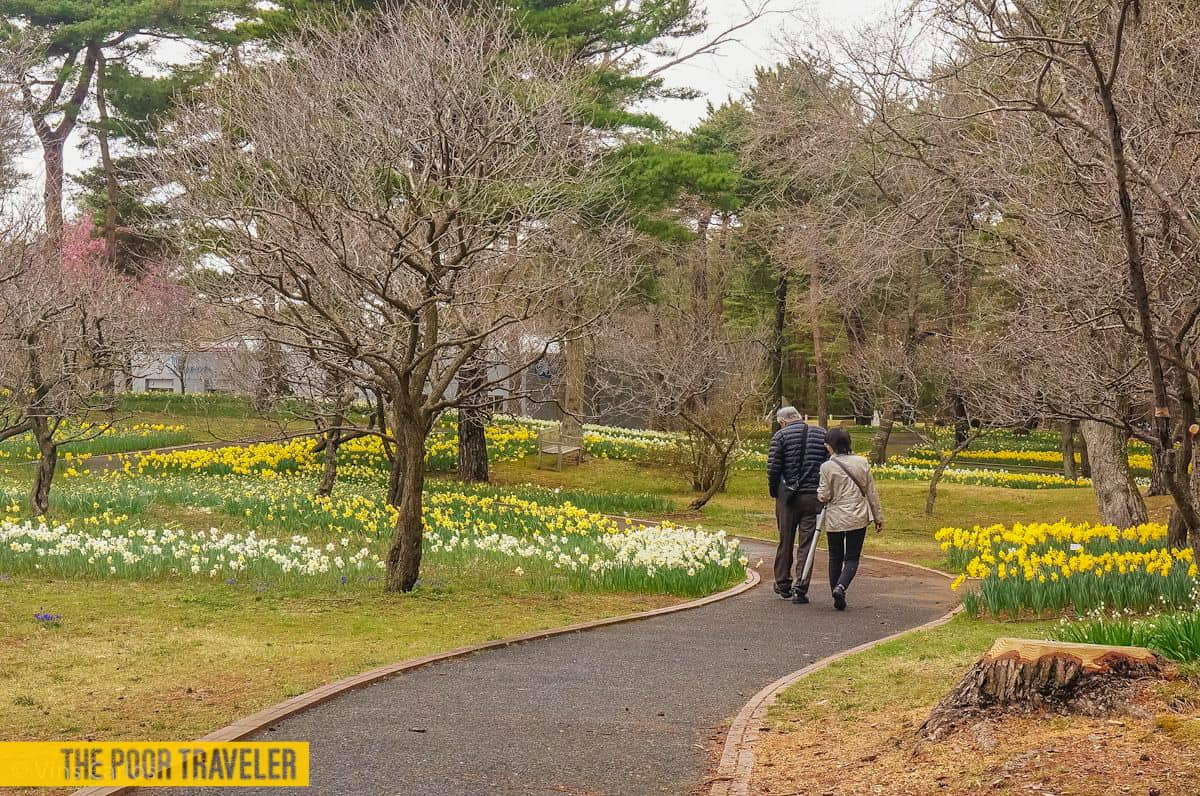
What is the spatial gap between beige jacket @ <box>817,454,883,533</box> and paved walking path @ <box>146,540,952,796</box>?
85 centimetres

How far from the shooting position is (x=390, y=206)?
12.3m

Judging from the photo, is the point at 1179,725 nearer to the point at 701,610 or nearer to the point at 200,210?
the point at 701,610

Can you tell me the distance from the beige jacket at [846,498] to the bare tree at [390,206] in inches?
115

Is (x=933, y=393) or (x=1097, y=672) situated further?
(x=933, y=393)

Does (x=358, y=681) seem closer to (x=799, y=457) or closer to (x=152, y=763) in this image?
(x=152, y=763)

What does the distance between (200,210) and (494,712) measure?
731cm

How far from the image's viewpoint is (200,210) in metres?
11.6

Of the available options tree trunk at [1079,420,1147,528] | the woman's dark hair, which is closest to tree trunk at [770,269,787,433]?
tree trunk at [1079,420,1147,528]

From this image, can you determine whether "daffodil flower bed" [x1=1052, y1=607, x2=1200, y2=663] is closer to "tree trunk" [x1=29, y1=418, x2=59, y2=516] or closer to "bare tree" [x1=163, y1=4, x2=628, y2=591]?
"bare tree" [x1=163, y1=4, x2=628, y2=591]

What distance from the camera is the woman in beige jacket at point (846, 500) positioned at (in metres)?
10.0

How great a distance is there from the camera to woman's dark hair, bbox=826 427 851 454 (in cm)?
1013

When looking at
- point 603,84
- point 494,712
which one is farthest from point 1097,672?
point 603,84

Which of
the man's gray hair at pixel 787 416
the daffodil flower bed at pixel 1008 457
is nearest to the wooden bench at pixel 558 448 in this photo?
the daffodil flower bed at pixel 1008 457

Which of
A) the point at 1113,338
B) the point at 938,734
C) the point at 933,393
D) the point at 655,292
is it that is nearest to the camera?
the point at 938,734
